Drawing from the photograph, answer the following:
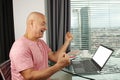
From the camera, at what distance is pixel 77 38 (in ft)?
9.78

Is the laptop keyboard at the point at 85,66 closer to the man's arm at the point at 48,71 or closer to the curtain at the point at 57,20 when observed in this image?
the man's arm at the point at 48,71

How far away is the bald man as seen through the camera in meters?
1.31

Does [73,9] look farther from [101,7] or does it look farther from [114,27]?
[114,27]

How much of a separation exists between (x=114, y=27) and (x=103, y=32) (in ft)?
0.63

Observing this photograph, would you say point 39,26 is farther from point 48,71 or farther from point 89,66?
point 89,66

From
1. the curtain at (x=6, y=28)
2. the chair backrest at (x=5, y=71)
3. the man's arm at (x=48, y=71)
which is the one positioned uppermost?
the curtain at (x=6, y=28)

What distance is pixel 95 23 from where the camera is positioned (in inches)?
116

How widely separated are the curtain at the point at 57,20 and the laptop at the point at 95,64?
746mm

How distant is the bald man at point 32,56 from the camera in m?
1.31

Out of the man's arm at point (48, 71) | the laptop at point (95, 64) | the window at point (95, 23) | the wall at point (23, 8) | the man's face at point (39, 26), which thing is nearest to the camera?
the man's arm at point (48, 71)

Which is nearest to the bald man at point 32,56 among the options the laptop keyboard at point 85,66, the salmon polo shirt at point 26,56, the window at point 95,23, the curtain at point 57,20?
the salmon polo shirt at point 26,56

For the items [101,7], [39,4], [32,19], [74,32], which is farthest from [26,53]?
[101,7]

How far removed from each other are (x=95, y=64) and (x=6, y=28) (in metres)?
1.29

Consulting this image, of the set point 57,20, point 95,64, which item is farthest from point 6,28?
point 95,64
